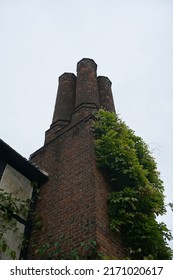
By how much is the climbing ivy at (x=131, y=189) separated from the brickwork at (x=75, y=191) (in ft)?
0.72

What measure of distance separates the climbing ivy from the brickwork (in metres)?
0.22

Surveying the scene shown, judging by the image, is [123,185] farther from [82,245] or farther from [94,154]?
[82,245]

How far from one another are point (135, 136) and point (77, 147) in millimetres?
1647

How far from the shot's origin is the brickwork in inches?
224

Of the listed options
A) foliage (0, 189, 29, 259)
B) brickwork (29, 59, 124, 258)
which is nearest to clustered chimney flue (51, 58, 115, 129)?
brickwork (29, 59, 124, 258)

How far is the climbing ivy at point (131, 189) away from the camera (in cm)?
594

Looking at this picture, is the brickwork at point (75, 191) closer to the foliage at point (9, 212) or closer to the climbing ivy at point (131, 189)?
the climbing ivy at point (131, 189)

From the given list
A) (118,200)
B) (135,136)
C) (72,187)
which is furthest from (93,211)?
(135,136)

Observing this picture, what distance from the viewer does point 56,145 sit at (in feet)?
28.4

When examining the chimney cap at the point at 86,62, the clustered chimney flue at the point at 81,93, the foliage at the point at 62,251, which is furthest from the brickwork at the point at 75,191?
the chimney cap at the point at 86,62

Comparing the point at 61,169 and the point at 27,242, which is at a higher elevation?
the point at 61,169

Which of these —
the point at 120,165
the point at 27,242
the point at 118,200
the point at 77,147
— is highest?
the point at 77,147

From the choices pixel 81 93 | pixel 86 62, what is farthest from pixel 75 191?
pixel 86 62

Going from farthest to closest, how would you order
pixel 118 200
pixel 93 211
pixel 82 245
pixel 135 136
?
pixel 135 136
pixel 118 200
pixel 93 211
pixel 82 245
